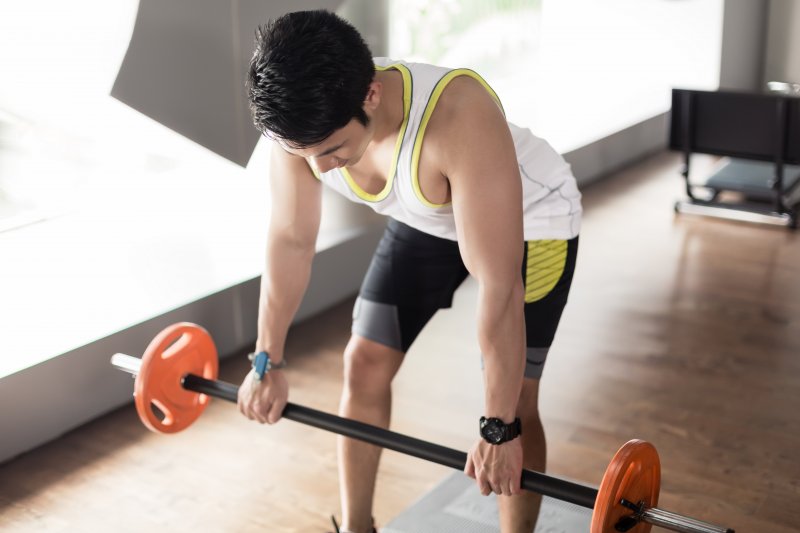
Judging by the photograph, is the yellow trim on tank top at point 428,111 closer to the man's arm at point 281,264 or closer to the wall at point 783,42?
the man's arm at point 281,264

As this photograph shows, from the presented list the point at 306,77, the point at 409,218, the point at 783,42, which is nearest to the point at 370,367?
the point at 409,218

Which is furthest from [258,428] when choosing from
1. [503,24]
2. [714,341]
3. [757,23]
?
Answer: [757,23]

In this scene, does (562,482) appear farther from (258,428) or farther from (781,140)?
(781,140)

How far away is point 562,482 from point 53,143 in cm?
143

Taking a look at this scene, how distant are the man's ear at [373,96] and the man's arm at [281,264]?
0.83ft

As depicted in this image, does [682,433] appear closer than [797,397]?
Yes

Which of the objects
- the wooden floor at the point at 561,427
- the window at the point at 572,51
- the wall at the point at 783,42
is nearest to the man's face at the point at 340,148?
the wooden floor at the point at 561,427

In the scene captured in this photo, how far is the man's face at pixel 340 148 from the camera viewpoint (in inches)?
48.8

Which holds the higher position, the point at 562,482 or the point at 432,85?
the point at 432,85

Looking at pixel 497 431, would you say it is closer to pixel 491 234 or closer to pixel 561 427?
pixel 491 234

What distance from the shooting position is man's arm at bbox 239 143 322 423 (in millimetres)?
1527

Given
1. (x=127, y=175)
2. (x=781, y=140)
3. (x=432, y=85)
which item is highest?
(x=432, y=85)

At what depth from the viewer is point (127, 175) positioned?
7.79ft

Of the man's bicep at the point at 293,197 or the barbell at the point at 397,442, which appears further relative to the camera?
the man's bicep at the point at 293,197
